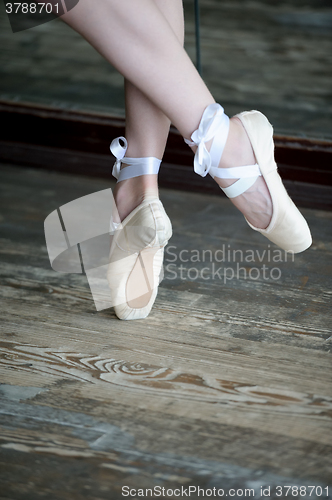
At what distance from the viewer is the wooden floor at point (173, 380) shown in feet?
1.77

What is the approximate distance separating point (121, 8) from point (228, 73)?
1622 mm

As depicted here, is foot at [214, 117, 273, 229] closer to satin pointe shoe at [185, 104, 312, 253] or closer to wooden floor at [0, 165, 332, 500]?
satin pointe shoe at [185, 104, 312, 253]

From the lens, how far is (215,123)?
0.66 m

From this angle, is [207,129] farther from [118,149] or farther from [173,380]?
[173,380]

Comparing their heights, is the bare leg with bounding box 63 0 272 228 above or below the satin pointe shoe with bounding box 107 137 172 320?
above

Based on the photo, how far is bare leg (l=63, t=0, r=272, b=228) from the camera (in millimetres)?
606

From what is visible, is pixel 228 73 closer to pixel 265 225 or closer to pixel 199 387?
pixel 265 225

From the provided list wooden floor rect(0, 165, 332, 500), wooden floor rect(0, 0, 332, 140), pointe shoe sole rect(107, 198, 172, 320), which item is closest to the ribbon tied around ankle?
pointe shoe sole rect(107, 198, 172, 320)

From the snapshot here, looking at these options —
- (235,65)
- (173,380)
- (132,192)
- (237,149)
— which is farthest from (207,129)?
(235,65)

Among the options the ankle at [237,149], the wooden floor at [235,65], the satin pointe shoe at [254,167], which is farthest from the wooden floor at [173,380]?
the wooden floor at [235,65]

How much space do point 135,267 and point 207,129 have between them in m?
0.23

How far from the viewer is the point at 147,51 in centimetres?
62

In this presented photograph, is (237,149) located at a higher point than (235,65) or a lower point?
higher

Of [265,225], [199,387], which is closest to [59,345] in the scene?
[199,387]
